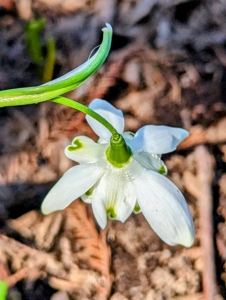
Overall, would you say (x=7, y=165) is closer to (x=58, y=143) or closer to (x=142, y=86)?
(x=58, y=143)

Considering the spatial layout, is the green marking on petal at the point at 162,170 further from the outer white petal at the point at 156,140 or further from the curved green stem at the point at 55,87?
the curved green stem at the point at 55,87

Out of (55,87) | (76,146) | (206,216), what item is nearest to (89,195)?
(76,146)

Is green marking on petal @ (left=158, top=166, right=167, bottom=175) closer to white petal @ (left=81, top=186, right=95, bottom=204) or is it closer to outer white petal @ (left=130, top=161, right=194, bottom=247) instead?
outer white petal @ (left=130, top=161, right=194, bottom=247)

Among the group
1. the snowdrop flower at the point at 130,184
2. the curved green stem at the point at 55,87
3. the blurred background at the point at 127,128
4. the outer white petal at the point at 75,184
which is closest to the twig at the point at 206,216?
the blurred background at the point at 127,128

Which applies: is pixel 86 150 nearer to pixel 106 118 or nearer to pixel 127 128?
pixel 106 118

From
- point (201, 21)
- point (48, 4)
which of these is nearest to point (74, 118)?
point (48, 4)
